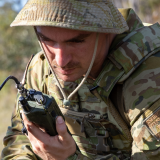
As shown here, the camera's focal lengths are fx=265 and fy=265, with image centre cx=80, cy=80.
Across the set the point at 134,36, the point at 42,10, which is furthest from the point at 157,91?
the point at 42,10

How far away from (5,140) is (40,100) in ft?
4.38

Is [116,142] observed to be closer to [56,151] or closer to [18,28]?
[56,151]

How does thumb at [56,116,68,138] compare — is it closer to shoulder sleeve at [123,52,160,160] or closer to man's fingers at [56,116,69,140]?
man's fingers at [56,116,69,140]

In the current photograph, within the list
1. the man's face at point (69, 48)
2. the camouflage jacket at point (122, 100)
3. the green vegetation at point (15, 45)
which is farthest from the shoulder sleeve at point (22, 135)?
the green vegetation at point (15, 45)

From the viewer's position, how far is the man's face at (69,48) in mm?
2322

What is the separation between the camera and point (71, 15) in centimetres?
221

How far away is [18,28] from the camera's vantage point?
10.6 m

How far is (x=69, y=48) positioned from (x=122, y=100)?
73 centimetres

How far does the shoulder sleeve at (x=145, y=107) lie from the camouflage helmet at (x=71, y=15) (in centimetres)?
48

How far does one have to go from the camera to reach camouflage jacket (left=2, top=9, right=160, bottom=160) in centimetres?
241

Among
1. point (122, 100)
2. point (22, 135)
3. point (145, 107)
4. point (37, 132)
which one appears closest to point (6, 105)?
point (22, 135)

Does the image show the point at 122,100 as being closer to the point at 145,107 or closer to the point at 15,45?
the point at 145,107

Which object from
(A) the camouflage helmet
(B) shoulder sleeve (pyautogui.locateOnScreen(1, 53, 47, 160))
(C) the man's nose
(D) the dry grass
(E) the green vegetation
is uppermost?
(A) the camouflage helmet

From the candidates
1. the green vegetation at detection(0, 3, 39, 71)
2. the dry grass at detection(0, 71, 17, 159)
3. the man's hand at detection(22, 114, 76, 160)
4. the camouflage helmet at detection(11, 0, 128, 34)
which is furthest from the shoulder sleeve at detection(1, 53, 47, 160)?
the green vegetation at detection(0, 3, 39, 71)
